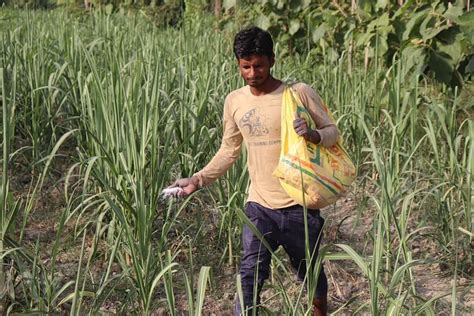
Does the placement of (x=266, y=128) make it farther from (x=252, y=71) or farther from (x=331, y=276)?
(x=331, y=276)

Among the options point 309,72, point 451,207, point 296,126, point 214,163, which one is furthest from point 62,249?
point 309,72

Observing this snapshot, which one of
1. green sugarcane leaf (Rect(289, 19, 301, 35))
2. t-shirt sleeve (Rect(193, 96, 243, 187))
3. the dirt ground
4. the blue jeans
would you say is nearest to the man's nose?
t-shirt sleeve (Rect(193, 96, 243, 187))

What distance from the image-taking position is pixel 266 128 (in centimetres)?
179

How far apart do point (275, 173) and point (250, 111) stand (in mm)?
186

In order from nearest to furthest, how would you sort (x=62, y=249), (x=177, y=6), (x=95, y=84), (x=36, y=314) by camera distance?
(x=36, y=314)
(x=95, y=84)
(x=62, y=249)
(x=177, y=6)

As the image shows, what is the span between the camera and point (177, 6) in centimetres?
984

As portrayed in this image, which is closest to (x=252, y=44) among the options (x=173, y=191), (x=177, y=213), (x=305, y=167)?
(x=305, y=167)

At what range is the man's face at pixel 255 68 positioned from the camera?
1.73 m

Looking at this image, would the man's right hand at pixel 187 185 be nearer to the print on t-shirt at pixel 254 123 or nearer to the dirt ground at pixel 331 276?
the print on t-shirt at pixel 254 123

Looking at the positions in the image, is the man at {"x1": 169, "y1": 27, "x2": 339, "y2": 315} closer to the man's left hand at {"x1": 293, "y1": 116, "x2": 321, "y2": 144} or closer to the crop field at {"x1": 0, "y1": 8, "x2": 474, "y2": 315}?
the man's left hand at {"x1": 293, "y1": 116, "x2": 321, "y2": 144}

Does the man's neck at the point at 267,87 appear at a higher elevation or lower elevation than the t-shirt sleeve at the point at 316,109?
higher

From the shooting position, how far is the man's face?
1.73 meters

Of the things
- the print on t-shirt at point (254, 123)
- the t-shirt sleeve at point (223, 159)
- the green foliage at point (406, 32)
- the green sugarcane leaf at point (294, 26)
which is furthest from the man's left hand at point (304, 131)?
the green sugarcane leaf at point (294, 26)

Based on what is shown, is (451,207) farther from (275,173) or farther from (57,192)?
(57,192)
